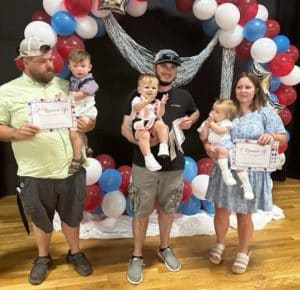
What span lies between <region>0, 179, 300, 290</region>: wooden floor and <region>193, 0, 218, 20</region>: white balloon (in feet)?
5.35

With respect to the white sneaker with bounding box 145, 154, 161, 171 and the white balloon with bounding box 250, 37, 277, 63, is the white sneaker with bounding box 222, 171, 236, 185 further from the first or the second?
the white balloon with bounding box 250, 37, 277, 63

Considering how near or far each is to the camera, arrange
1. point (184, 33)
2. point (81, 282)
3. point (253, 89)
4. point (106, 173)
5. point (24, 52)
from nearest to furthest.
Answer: point (24, 52), point (253, 89), point (81, 282), point (106, 173), point (184, 33)

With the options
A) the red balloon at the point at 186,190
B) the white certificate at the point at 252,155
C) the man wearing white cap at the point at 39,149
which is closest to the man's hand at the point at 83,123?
the man wearing white cap at the point at 39,149

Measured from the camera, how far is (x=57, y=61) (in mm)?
2582

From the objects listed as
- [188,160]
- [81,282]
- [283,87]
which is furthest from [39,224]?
[283,87]

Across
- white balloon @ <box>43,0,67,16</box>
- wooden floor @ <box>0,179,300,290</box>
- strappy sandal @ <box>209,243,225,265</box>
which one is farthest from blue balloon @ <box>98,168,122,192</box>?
white balloon @ <box>43,0,67,16</box>

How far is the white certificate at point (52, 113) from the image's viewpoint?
2027mm

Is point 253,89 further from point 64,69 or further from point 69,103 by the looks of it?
point 64,69

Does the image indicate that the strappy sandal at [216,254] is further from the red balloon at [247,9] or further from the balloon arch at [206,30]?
the red balloon at [247,9]

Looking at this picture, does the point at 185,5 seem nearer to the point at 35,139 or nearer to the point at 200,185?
the point at 200,185

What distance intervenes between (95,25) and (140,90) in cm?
89

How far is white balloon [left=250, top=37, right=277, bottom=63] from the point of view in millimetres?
2922

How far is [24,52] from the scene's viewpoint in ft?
6.71

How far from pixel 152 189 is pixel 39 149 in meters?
0.66
